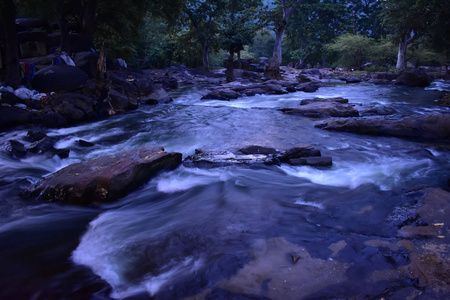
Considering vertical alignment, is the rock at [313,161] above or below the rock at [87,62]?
below

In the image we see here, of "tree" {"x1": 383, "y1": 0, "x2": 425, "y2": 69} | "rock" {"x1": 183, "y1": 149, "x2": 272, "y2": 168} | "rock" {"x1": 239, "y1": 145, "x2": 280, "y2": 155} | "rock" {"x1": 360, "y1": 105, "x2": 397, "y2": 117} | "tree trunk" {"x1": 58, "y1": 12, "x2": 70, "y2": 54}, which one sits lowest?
"rock" {"x1": 183, "y1": 149, "x2": 272, "y2": 168}

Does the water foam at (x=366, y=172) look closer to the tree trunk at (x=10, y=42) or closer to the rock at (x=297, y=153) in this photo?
the rock at (x=297, y=153)

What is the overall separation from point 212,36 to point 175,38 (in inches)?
236

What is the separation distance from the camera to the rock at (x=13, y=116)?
9.37 meters

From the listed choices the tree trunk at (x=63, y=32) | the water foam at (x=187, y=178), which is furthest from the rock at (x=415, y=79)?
the tree trunk at (x=63, y=32)

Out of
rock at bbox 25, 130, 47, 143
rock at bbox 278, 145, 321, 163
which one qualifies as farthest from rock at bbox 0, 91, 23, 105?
rock at bbox 278, 145, 321, 163

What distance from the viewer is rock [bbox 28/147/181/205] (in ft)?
14.3

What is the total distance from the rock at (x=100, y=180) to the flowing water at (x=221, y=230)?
0.52 ft

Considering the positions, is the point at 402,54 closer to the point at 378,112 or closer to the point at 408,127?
the point at 378,112

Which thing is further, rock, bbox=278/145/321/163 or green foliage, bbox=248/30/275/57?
green foliage, bbox=248/30/275/57

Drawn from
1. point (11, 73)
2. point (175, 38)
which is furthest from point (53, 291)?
point (175, 38)

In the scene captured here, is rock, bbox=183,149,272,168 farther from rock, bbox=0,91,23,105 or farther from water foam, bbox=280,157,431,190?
rock, bbox=0,91,23,105

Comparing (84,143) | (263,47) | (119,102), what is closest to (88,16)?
(119,102)

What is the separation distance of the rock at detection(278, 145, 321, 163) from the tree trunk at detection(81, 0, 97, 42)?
15800mm
